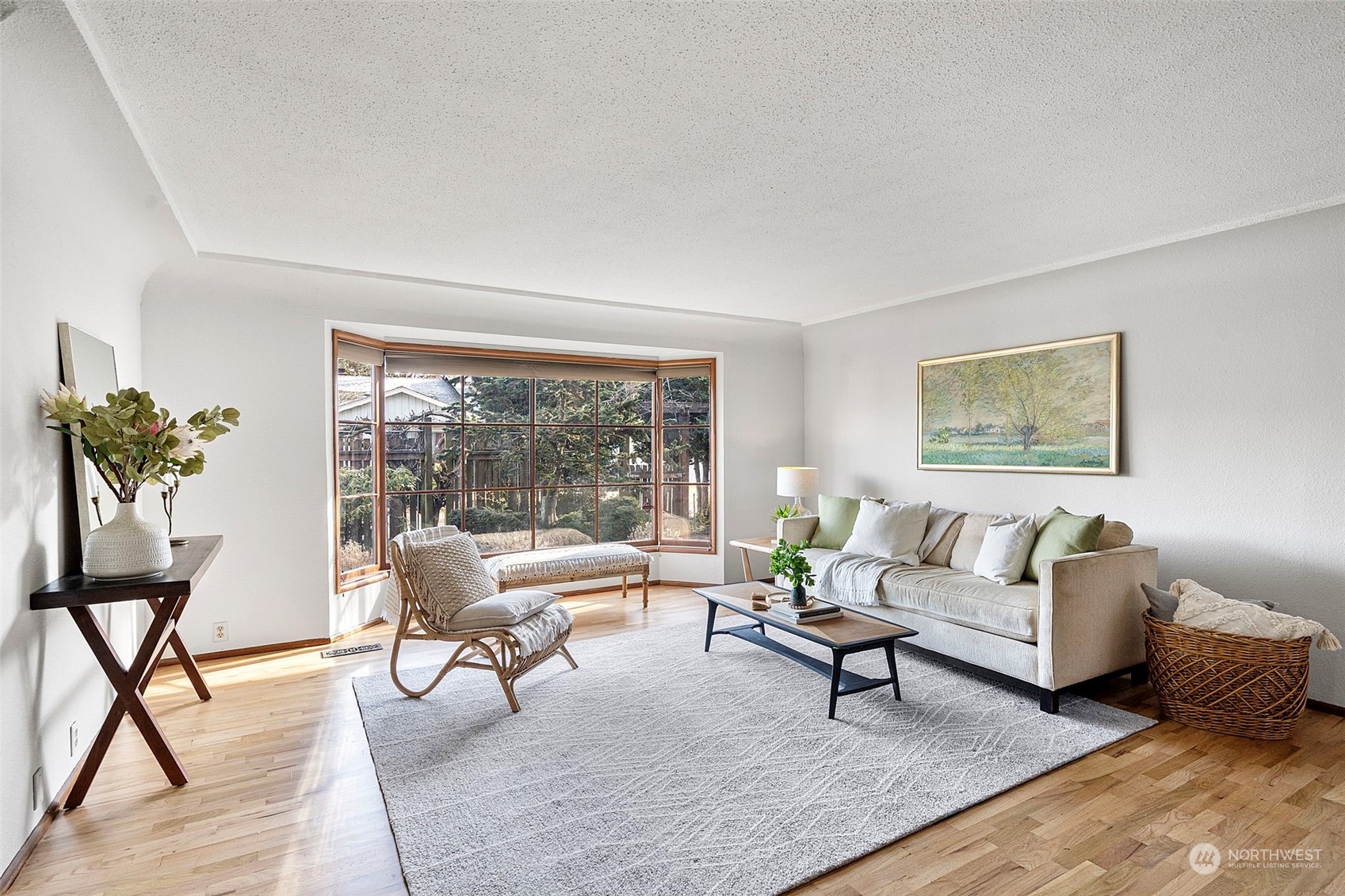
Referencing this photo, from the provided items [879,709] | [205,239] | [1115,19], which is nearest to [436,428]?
[205,239]

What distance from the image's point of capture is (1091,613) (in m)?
3.40

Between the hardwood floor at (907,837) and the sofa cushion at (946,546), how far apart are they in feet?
5.34

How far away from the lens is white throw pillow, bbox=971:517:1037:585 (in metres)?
3.92

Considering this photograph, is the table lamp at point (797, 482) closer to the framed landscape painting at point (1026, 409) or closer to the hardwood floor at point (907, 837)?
the framed landscape painting at point (1026, 409)

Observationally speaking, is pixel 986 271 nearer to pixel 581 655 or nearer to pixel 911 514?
pixel 911 514

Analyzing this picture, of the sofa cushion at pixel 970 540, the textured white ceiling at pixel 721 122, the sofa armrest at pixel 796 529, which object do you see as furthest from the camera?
the sofa armrest at pixel 796 529

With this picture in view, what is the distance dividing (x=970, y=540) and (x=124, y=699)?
444cm

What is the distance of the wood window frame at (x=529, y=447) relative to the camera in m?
4.90

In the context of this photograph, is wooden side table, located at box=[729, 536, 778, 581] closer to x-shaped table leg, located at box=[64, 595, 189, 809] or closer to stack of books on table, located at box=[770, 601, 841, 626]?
stack of books on table, located at box=[770, 601, 841, 626]

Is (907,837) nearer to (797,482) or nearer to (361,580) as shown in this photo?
(797,482)

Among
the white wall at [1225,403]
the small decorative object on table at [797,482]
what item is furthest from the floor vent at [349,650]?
the white wall at [1225,403]

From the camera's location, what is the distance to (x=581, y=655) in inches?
170

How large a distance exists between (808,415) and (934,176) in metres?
3.73

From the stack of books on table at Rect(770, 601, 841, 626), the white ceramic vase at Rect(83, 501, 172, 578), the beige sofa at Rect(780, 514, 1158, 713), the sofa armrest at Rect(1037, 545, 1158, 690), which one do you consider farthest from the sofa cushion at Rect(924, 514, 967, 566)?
the white ceramic vase at Rect(83, 501, 172, 578)
